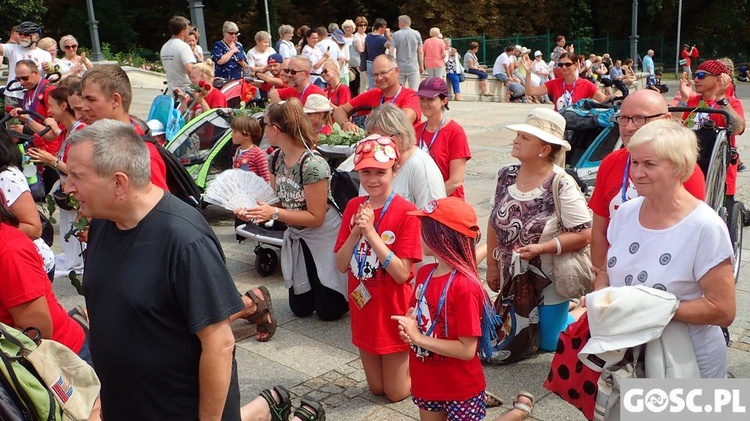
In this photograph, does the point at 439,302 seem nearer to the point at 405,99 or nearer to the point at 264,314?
the point at 264,314

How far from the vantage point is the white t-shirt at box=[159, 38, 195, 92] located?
11086 mm

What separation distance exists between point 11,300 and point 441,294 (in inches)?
73.1

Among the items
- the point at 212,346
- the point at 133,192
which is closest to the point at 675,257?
the point at 212,346

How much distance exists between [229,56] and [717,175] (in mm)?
10351

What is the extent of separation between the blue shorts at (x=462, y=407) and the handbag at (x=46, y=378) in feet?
→ 4.93

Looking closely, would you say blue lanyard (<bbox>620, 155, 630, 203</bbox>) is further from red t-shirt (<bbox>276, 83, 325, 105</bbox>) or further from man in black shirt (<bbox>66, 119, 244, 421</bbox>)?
red t-shirt (<bbox>276, 83, 325, 105</bbox>)

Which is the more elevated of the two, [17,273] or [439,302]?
[17,273]

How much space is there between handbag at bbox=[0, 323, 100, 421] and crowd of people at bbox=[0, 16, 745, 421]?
109 mm

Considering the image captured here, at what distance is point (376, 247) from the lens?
13.8 feet

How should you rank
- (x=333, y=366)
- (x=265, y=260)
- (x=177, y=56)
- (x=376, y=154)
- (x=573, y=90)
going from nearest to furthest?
(x=376, y=154) < (x=333, y=366) < (x=265, y=260) < (x=573, y=90) < (x=177, y=56)

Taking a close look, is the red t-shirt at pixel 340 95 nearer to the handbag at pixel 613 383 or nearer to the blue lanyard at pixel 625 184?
the blue lanyard at pixel 625 184

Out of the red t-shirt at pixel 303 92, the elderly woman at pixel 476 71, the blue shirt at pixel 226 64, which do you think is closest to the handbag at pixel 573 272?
the red t-shirt at pixel 303 92

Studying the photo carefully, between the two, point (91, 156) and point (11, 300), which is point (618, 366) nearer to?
point (91, 156)

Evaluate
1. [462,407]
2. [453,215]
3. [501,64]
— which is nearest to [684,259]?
[453,215]
